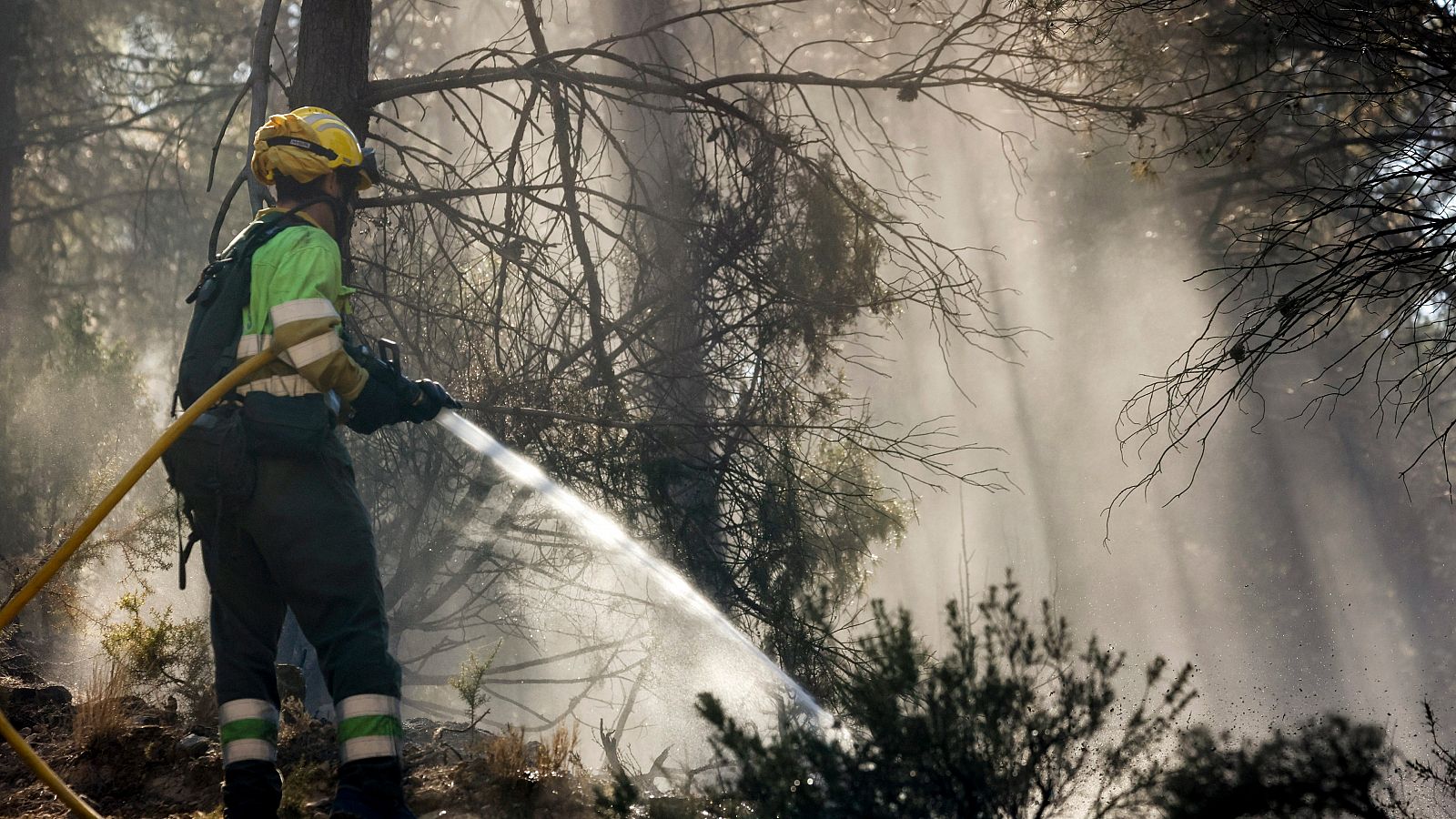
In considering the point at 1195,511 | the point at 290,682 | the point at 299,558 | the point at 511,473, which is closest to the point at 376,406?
the point at 299,558

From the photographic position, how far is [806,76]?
19.1 feet

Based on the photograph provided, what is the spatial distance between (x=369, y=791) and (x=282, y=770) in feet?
4.70

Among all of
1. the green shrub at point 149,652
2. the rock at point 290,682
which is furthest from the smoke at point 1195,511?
the green shrub at point 149,652

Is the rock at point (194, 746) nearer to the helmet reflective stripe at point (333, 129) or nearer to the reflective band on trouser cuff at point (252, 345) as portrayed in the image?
the reflective band on trouser cuff at point (252, 345)

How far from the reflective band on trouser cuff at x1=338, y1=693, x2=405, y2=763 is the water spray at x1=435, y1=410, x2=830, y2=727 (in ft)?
7.70

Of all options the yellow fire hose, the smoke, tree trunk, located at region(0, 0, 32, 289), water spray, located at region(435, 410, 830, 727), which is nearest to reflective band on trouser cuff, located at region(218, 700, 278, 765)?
the yellow fire hose

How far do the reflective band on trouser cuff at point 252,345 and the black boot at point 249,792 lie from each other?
3.85 ft

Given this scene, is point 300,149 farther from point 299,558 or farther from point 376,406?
point 299,558

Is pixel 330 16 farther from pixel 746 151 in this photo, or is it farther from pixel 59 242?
pixel 59 242

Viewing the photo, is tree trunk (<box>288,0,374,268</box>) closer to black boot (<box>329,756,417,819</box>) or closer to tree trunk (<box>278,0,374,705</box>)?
tree trunk (<box>278,0,374,705</box>)

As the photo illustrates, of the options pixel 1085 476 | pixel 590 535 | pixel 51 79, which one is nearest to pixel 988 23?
pixel 590 535

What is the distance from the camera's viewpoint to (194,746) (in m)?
4.39

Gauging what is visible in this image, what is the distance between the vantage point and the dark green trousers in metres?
3.20

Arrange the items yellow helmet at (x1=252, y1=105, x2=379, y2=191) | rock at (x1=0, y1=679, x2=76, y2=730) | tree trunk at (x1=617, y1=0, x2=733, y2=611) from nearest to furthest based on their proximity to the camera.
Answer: yellow helmet at (x1=252, y1=105, x2=379, y2=191) → rock at (x1=0, y1=679, x2=76, y2=730) → tree trunk at (x1=617, y1=0, x2=733, y2=611)
